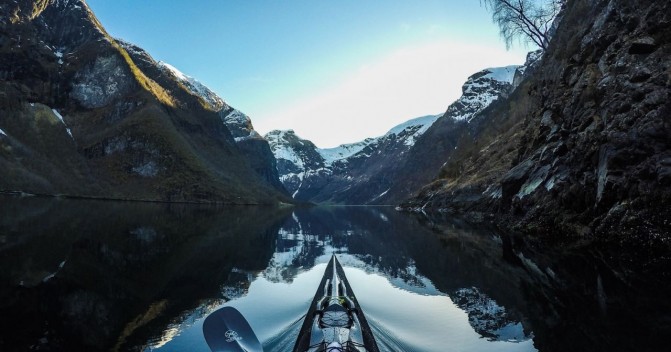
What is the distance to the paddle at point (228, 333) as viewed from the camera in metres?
9.64

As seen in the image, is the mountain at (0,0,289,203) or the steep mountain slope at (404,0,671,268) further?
the mountain at (0,0,289,203)

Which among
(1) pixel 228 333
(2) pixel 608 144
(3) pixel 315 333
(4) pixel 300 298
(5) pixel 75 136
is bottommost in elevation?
(4) pixel 300 298

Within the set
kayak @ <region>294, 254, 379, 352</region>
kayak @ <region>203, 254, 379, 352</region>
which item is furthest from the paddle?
kayak @ <region>294, 254, 379, 352</region>

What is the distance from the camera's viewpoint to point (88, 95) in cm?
19962

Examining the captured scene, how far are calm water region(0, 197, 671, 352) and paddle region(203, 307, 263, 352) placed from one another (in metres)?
1.26

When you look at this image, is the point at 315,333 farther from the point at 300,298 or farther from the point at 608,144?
the point at 608,144

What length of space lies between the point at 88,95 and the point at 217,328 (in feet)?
758

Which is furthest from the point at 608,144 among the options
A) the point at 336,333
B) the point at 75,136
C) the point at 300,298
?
the point at 75,136

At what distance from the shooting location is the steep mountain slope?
69.2ft

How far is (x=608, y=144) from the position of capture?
2584cm

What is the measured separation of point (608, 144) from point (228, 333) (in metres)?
26.9

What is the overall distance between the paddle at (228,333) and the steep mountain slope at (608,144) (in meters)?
18.5

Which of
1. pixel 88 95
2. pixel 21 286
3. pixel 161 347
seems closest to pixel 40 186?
pixel 88 95

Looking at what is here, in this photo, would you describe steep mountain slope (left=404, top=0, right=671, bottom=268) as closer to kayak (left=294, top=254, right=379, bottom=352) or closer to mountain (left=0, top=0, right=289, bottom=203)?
kayak (left=294, top=254, right=379, bottom=352)
